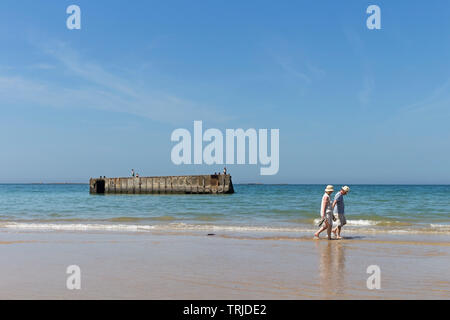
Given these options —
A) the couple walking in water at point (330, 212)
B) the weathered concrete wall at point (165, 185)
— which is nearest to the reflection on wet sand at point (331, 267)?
the couple walking in water at point (330, 212)

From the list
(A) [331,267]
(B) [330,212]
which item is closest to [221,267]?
(A) [331,267]

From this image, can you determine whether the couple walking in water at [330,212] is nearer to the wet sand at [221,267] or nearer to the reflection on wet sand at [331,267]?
the wet sand at [221,267]

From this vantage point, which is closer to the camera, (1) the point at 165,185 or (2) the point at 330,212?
(2) the point at 330,212

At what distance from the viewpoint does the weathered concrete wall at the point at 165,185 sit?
56.4 meters

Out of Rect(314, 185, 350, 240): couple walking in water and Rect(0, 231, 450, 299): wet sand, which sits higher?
Rect(314, 185, 350, 240): couple walking in water

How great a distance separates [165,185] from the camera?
58.6 m

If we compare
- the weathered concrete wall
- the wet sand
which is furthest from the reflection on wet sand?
the weathered concrete wall

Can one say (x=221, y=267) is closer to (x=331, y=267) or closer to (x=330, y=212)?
(x=331, y=267)

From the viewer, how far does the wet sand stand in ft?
20.9

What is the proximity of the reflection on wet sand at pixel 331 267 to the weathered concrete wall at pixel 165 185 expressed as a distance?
4441cm

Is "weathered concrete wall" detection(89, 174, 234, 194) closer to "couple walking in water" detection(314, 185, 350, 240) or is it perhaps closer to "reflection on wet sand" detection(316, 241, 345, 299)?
"couple walking in water" detection(314, 185, 350, 240)

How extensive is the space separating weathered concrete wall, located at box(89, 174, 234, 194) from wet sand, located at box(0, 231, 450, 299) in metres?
43.4

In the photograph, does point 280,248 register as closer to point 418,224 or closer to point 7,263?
point 7,263

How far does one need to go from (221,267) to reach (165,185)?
50966mm
